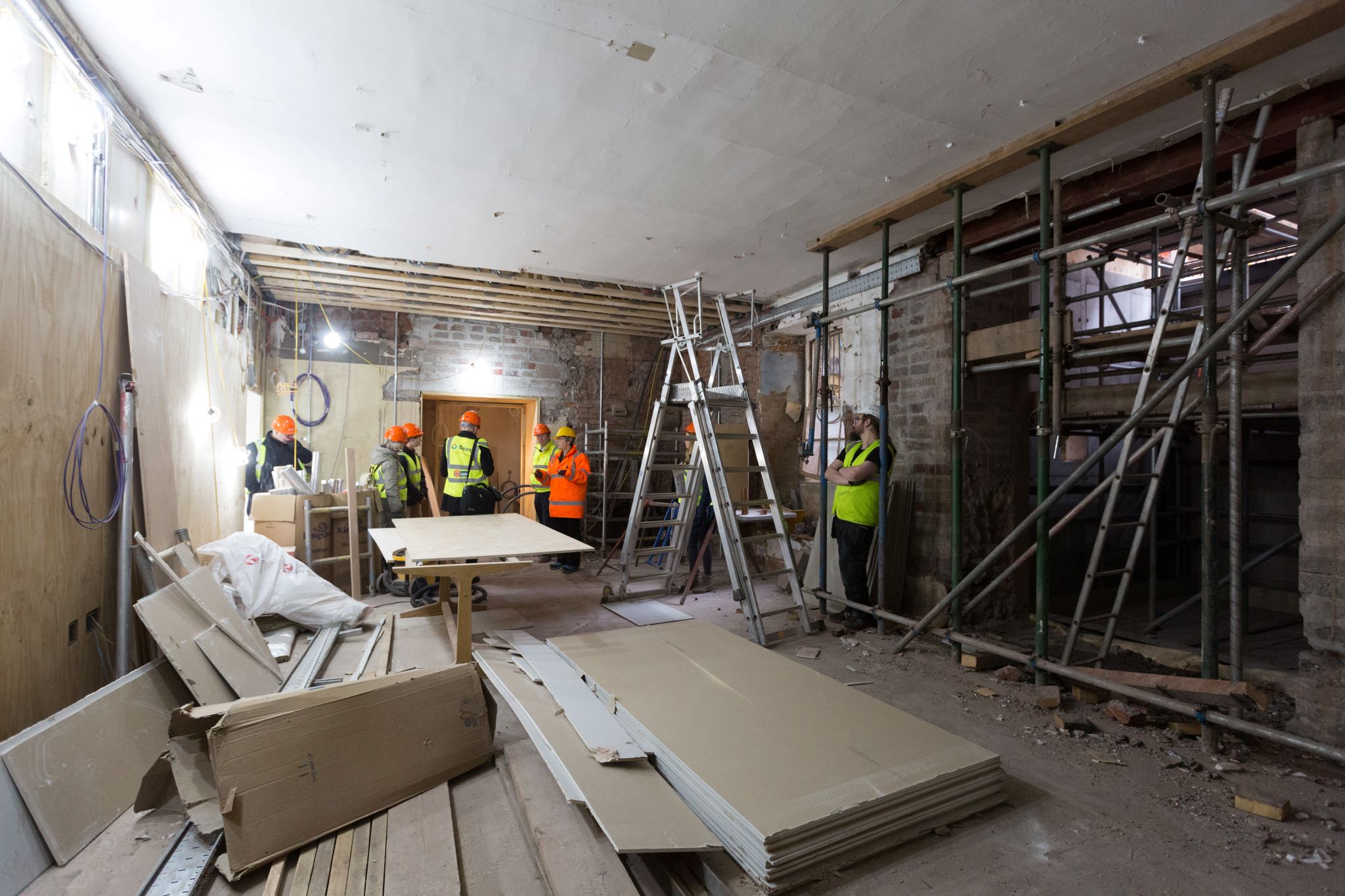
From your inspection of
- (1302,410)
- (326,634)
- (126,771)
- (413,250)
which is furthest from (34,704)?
(1302,410)

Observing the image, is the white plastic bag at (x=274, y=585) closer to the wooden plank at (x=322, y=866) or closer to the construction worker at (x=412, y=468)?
the construction worker at (x=412, y=468)

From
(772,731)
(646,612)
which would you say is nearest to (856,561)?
(646,612)

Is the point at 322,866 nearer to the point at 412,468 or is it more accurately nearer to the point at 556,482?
the point at 412,468

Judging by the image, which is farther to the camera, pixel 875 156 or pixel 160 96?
pixel 875 156

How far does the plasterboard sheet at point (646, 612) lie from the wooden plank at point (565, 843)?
2166mm

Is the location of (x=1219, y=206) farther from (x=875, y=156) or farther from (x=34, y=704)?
(x=34, y=704)

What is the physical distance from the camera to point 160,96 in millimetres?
3004

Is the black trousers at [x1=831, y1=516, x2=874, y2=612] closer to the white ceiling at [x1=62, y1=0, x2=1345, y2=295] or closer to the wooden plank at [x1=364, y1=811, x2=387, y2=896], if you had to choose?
the white ceiling at [x1=62, y1=0, x2=1345, y2=295]

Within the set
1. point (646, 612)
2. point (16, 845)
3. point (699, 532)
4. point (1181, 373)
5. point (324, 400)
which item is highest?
point (324, 400)

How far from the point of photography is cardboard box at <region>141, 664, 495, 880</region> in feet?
6.05

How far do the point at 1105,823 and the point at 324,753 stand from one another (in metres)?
2.57

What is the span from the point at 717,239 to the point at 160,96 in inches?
134

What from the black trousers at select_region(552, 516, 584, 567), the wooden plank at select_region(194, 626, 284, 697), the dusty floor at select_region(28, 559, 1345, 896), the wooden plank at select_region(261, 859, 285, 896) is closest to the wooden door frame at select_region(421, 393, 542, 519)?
the black trousers at select_region(552, 516, 584, 567)

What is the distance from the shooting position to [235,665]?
2.99 m
